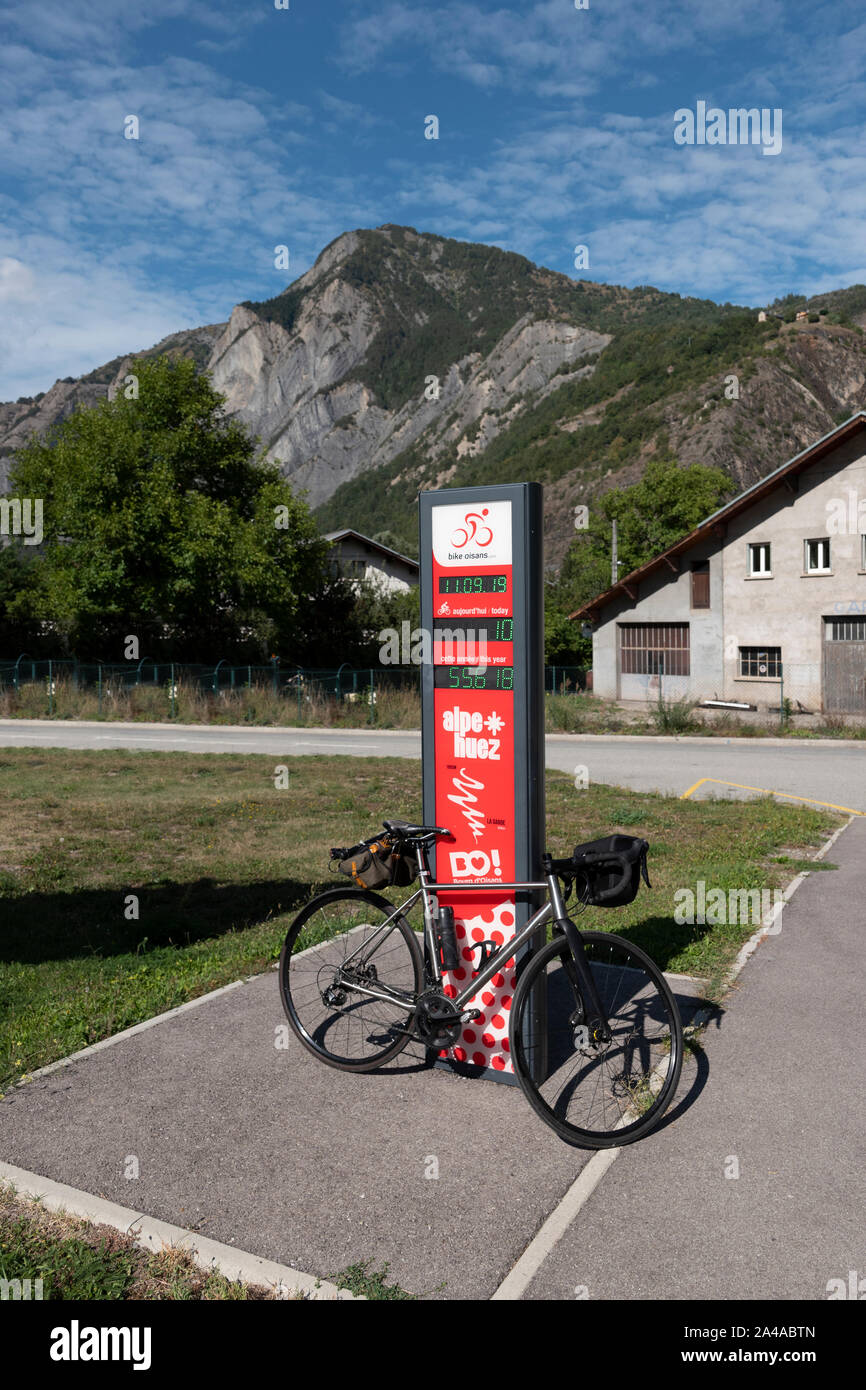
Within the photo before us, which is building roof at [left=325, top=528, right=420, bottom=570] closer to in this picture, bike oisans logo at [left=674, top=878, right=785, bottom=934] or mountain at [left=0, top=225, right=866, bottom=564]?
mountain at [left=0, top=225, right=866, bottom=564]

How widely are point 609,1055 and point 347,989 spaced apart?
1.31 meters

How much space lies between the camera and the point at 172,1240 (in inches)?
132

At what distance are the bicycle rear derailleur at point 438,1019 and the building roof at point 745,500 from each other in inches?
1141

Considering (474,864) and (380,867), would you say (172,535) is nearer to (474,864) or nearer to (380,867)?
(380,867)

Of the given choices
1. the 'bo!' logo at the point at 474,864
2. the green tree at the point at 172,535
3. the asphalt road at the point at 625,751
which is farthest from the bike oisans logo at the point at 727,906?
the green tree at the point at 172,535

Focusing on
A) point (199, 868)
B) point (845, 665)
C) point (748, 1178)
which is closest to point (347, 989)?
point (748, 1178)

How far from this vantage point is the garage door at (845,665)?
30828 millimetres

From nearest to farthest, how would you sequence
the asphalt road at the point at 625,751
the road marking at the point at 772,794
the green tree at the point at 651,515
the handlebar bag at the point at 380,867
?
the handlebar bag at the point at 380,867 < the road marking at the point at 772,794 < the asphalt road at the point at 625,751 < the green tree at the point at 651,515

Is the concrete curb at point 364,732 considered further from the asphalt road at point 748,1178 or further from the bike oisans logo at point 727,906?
the asphalt road at point 748,1178

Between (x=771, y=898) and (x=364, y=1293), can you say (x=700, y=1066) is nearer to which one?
(x=364, y=1293)

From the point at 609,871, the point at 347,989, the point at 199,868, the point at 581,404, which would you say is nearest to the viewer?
the point at 609,871

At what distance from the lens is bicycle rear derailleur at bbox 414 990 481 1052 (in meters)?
4.47
